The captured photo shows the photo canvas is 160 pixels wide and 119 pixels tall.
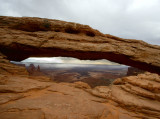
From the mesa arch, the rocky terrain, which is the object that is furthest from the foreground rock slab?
the mesa arch

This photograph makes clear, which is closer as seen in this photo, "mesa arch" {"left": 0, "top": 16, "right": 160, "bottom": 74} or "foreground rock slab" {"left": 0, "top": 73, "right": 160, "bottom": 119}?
"foreground rock slab" {"left": 0, "top": 73, "right": 160, "bottom": 119}

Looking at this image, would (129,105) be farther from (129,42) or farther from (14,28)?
(14,28)

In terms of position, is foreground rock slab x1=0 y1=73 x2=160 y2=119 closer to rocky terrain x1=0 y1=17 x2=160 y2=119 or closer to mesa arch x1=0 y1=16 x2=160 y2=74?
rocky terrain x1=0 y1=17 x2=160 y2=119

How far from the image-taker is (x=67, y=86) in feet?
20.9

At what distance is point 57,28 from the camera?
25.4ft

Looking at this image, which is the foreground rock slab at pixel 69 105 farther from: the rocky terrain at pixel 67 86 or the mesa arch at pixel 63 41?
the mesa arch at pixel 63 41

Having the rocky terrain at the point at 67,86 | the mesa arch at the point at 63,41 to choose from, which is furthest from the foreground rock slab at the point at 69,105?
the mesa arch at the point at 63,41

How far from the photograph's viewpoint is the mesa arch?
6.92 m

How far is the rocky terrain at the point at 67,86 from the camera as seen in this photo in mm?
3601

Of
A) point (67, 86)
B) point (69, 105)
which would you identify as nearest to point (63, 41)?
point (67, 86)

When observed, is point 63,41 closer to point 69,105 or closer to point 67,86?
point 67,86

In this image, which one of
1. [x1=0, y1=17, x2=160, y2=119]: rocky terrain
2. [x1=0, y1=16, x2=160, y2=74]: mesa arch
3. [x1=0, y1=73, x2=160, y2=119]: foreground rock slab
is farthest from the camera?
[x1=0, y1=16, x2=160, y2=74]: mesa arch

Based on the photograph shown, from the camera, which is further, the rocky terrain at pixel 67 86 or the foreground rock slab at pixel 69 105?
the rocky terrain at pixel 67 86

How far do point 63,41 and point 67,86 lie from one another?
4316 mm
